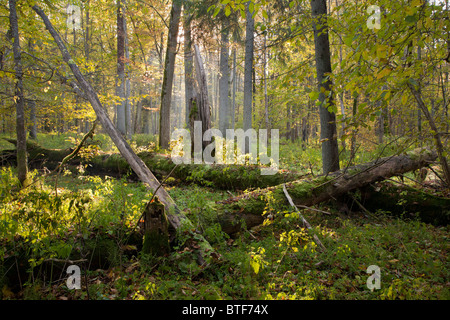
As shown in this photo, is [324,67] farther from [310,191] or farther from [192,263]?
[192,263]

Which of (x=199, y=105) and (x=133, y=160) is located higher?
(x=199, y=105)

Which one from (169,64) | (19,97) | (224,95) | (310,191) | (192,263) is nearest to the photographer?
(192,263)

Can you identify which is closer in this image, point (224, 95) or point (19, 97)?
point (19, 97)

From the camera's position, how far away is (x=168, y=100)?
1136 cm

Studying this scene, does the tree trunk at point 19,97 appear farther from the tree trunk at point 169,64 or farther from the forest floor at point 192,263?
the tree trunk at point 169,64

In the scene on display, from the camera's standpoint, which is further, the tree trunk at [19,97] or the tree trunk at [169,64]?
the tree trunk at [169,64]

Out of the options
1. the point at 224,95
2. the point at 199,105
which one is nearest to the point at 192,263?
the point at 199,105

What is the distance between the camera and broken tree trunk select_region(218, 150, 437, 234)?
4.94 m

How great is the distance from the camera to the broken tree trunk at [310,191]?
4.94m

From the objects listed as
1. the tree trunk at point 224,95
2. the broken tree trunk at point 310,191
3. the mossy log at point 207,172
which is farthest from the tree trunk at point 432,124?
the tree trunk at point 224,95

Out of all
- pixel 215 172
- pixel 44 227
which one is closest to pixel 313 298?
pixel 44 227

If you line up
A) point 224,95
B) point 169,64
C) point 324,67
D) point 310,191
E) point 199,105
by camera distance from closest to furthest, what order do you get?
point 310,191 → point 324,67 → point 199,105 → point 169,64 → point 224,95

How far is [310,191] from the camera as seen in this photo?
5684mm
